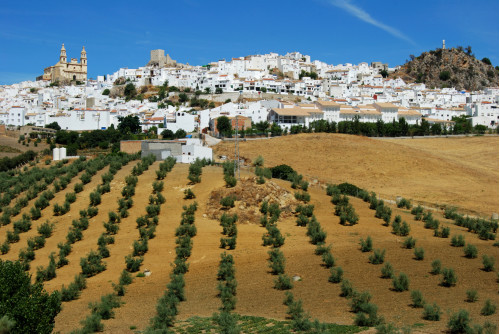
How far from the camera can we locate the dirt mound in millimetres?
23391

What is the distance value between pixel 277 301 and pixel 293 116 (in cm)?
5347

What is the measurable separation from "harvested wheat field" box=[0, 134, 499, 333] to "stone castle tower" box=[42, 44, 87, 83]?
9983 cm

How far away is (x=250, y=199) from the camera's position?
947 inches

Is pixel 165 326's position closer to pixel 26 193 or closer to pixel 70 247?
pixel 70 247


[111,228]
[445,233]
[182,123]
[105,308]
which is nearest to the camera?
[105,308]

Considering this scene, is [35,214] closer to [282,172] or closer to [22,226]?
[22,226]

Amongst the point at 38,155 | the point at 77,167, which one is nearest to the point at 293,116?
the point at 38,155

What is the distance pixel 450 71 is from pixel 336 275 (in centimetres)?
12155

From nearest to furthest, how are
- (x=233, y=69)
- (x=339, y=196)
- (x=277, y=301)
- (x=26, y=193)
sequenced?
1. (x=277, y=301)
2. (x=339, y=196)
3. (x=26, y=193)
4. (x=233, y=69)

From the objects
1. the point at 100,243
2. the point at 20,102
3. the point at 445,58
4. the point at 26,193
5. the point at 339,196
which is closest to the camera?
the point at 100,243

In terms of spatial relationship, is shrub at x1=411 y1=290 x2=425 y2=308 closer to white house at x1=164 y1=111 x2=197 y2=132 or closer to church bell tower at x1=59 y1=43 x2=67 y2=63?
white house at x1=164 y1=111 x2=197 y2=132

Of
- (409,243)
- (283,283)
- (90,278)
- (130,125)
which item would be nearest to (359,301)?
(283,283)

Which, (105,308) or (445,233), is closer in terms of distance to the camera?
(105,308)

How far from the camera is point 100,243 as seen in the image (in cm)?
Result: 2039
